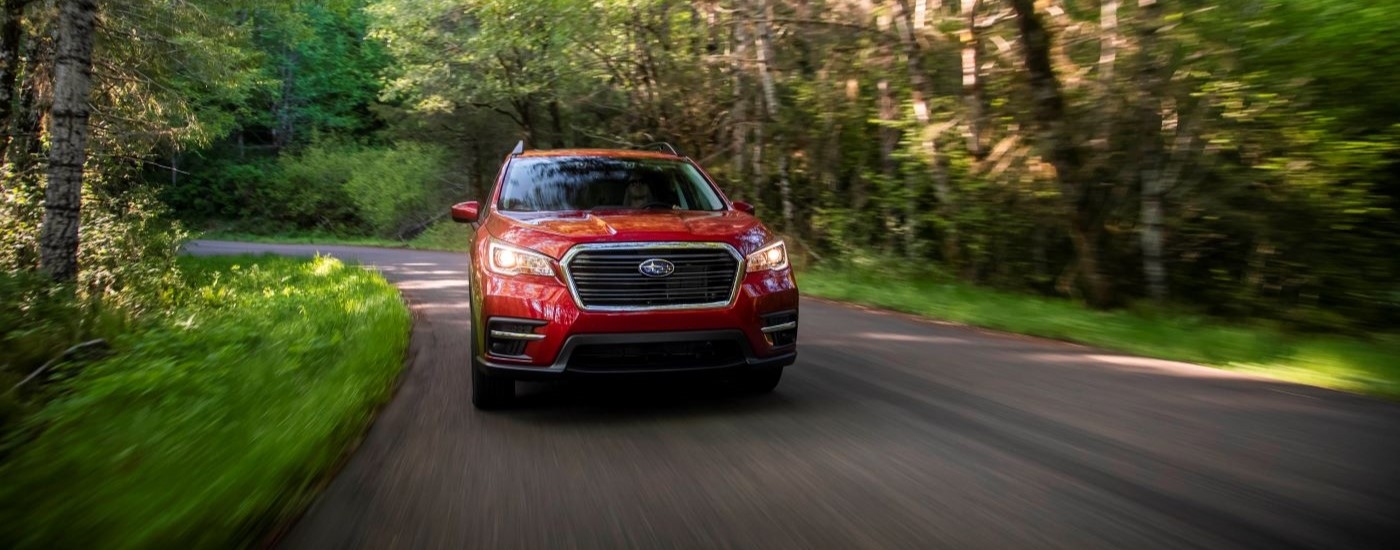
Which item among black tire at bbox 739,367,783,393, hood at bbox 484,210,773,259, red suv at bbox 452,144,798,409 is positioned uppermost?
hood at bbox 484,210,773,259

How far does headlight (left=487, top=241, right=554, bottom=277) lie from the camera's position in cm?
521

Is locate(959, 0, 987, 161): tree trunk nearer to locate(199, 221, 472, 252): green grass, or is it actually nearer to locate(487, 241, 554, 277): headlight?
locate(487, 241, 554, 277): headlight

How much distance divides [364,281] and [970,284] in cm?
888

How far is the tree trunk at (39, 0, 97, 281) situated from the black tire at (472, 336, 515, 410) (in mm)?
7657

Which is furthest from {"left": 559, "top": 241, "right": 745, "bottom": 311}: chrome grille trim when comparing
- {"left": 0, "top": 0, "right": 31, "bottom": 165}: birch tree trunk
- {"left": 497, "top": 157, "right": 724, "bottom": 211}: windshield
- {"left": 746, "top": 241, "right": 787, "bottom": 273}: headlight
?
{"left": 0, "top": 0, "right": 31, "bottom": 165}: birch tree trunk

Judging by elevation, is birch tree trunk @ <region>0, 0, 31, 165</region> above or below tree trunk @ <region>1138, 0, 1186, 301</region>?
above

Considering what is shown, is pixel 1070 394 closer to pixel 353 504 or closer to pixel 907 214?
pixel 353 504

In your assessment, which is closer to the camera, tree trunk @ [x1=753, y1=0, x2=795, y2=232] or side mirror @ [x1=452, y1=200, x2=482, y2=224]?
side mirror @ [x1=452, y1=200, x2=482, y2=224]

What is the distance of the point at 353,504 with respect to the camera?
3.81m

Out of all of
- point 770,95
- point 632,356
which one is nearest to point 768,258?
point 632,356

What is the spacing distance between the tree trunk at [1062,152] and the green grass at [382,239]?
71.4ft

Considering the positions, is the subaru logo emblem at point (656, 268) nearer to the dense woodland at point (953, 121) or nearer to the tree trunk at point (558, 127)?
the dense woodland at point (953, 121)

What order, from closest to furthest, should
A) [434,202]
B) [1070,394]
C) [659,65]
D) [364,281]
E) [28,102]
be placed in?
[1070,394] < [364,281] < [28,102] < [659,65] < [434,202]

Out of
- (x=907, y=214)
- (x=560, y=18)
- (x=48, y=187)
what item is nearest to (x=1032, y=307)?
(x=907, y=214)
